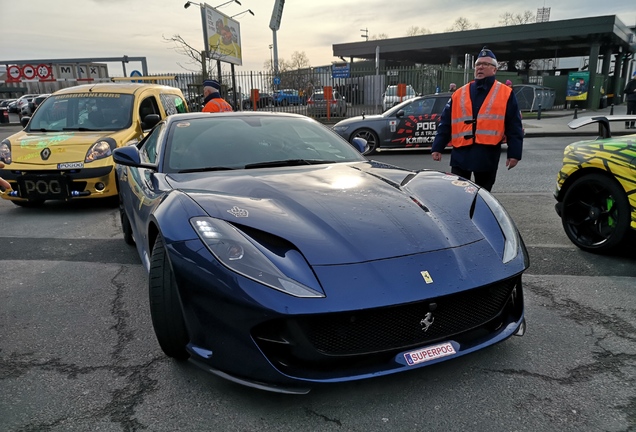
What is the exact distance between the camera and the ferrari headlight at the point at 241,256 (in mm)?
1860

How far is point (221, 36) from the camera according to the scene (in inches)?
908

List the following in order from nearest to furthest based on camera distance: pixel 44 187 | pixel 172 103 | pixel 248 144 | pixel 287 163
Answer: pixel 287 163, pixel 248 144, pixel 44 187, pixel 172 103

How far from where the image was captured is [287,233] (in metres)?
2.11

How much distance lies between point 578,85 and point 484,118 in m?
29.2

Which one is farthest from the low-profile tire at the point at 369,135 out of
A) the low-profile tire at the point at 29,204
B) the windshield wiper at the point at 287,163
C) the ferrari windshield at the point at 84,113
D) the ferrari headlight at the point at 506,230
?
the ferrari headlight at the point at 506,230

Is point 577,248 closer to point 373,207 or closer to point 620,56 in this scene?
point 373,207

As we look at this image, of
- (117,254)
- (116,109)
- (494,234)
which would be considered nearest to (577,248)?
(494,234)

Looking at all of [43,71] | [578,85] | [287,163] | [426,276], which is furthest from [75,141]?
[578,85]

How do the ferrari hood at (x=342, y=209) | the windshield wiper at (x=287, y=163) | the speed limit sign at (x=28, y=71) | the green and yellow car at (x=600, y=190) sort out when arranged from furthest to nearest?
the speed limit sign at (x=28, y=71) → the green and yellow car at (x=600, y=190) → the windshield wiper at (x=287, y=163) → the ferrari hood at (x=342, y=209)

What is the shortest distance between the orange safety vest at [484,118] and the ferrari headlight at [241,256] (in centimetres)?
278

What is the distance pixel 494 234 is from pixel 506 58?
161 feet

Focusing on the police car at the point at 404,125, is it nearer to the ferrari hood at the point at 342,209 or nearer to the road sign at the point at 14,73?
the ferrari hood at the point at 342,209

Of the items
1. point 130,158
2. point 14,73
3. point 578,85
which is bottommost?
point 130,158

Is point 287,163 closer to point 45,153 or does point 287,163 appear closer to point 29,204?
point 45,153
